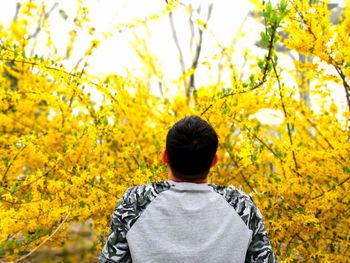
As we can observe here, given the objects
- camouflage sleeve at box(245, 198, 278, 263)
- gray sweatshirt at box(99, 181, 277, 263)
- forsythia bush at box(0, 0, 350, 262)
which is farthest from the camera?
forsythia bush at box(0, 0, 350, 262)

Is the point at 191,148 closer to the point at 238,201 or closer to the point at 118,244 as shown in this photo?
the point at 238,201

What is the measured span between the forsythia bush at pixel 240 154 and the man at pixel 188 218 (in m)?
1.24

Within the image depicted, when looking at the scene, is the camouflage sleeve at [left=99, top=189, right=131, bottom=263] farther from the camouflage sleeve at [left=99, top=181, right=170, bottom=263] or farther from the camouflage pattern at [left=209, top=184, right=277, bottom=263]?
the camouflage pattern at [left=209, top=184, right=277, bottom=263]

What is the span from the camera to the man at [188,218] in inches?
53.1

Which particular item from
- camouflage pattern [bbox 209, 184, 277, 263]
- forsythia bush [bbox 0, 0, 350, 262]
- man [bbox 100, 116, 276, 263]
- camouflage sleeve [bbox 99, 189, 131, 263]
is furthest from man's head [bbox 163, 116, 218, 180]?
forsythia bush [bbox 0, 0, 350, 262]

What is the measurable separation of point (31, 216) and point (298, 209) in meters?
1.94

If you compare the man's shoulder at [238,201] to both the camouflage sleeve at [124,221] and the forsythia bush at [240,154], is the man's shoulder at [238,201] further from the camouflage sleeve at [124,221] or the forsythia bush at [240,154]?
the forsythia bush at [240,154]

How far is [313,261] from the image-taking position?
3516 mm

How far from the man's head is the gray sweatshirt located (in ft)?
0.15

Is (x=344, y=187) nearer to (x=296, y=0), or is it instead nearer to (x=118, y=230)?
(x=296, y=0)

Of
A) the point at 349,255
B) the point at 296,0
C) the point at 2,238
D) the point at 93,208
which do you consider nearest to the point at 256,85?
the point at 296,0

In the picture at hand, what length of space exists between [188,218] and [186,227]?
3 cm

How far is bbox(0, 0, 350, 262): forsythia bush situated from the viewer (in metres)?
3.21

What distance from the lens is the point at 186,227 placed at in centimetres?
136
